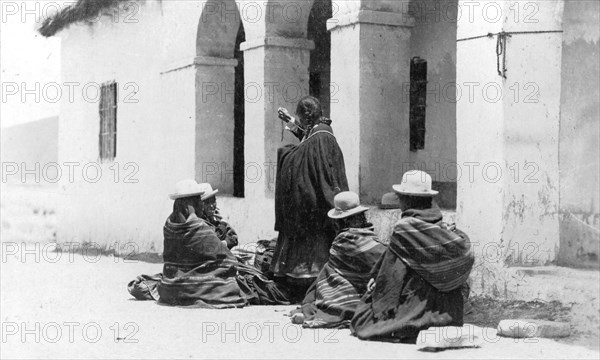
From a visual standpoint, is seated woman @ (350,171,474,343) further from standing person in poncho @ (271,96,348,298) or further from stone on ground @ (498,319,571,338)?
standing person in poncho @ (271,96,348,298)

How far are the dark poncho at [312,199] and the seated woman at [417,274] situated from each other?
189 cm

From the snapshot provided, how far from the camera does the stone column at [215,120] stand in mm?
12773

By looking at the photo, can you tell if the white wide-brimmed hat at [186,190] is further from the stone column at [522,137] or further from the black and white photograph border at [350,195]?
the stone column at [522,137]

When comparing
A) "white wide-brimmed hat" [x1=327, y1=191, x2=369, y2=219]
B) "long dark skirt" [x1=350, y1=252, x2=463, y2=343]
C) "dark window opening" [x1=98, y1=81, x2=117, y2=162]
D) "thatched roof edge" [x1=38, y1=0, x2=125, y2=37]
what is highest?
"thatched roof edge" [x1=38, y1=0, x2=125, y2=37]

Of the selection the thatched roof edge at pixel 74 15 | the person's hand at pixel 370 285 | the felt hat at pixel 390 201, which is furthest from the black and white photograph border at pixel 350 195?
the thatched roof edge at pixel 74 15

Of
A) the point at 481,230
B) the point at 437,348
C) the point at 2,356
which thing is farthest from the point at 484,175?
the point at 2,356

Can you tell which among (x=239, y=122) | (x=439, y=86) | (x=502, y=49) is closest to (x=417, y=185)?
(x=502, y=49)

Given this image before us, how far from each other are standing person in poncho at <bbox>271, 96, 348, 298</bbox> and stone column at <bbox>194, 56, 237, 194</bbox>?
3.94 m

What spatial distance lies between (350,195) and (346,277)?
2.07 feet

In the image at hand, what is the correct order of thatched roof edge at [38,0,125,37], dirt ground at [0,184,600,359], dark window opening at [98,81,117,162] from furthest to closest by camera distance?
dark window opening at [98,81,117,162]
thatched roof edge at [38,0,125,37]
dirt ground at [0,184,600,359]

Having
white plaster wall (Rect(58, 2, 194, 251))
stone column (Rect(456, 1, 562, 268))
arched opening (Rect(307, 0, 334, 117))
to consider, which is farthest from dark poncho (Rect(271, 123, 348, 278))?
arched opening (Rect(307, 0, 334, 117))

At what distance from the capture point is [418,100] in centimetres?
1165

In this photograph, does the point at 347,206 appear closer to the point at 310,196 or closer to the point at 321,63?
the point at 310,196

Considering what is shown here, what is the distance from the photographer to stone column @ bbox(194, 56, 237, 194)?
12773 millimetres
